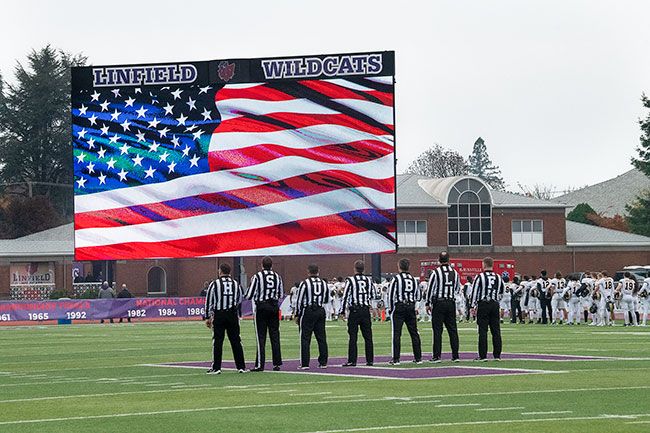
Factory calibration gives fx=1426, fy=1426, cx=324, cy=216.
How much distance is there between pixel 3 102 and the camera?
101562mm

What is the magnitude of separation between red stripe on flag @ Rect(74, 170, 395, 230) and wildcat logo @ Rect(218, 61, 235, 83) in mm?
3893

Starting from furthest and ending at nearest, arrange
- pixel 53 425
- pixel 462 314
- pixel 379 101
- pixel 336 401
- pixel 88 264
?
pixel 88 264
pixel 462 314
pixel 379 101
pixel 336 401
pixel 53 425

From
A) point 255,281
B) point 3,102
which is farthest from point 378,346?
point 3,102

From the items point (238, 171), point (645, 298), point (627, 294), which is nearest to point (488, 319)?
point (627, 294)

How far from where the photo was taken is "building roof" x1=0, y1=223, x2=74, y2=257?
76.7 meters

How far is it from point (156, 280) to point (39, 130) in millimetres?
26426

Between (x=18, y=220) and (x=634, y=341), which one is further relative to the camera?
(x=18, y=220)

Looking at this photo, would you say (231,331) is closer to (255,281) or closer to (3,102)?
(255,281)

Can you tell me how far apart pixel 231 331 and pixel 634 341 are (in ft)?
39.4

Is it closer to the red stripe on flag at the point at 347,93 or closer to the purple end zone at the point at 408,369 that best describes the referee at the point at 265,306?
the purple end zone at the point at 408,369

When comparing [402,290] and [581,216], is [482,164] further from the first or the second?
[402,290]

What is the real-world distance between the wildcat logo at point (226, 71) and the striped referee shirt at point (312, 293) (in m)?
25.8

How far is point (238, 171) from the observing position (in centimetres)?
4725

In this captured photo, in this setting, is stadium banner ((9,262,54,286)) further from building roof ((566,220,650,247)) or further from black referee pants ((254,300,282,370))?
black referee pants ((254,300,282,370))
